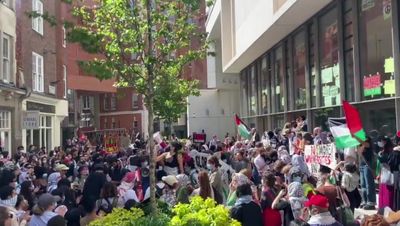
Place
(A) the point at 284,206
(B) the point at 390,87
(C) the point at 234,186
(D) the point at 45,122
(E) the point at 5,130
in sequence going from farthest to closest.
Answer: (D) the point at 45,122 < (E) the point at 5,130 < (B) the point at 390,87 < (C) the point at 234,186 < (A) the point at 284,206

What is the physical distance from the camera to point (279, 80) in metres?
27.2

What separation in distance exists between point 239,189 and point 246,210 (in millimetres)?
308

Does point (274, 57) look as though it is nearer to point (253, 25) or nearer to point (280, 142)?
point (253, 25)

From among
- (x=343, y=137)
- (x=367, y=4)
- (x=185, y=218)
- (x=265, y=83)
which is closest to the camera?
(x=185, y=218)

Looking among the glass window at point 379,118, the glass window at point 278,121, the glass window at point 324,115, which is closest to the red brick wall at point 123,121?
the glass window at point 278,121

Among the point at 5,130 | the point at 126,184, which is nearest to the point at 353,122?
the point at 126,184

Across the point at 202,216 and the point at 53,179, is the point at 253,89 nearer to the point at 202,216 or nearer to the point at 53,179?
the point at 53,179

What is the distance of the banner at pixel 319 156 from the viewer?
1264 cm

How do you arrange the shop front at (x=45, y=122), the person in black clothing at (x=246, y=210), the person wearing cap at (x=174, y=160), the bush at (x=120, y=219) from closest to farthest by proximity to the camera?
the bush at (x=120, y=219), the person in black clothing at (x=246, y=210), the person wearing cap at (x=174, y=160), the shop front at (x=45, y=122)

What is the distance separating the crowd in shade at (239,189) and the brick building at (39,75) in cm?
1073

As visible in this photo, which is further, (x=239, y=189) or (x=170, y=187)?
(x=170, y=187)

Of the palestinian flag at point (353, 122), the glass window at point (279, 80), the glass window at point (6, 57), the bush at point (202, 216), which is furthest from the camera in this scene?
the glass window at point (279, 80)

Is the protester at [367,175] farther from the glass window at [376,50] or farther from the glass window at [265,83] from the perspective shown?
the glass window at [265,83]

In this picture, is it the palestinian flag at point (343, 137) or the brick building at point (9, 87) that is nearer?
the palestinian flag at point (343, 137)
